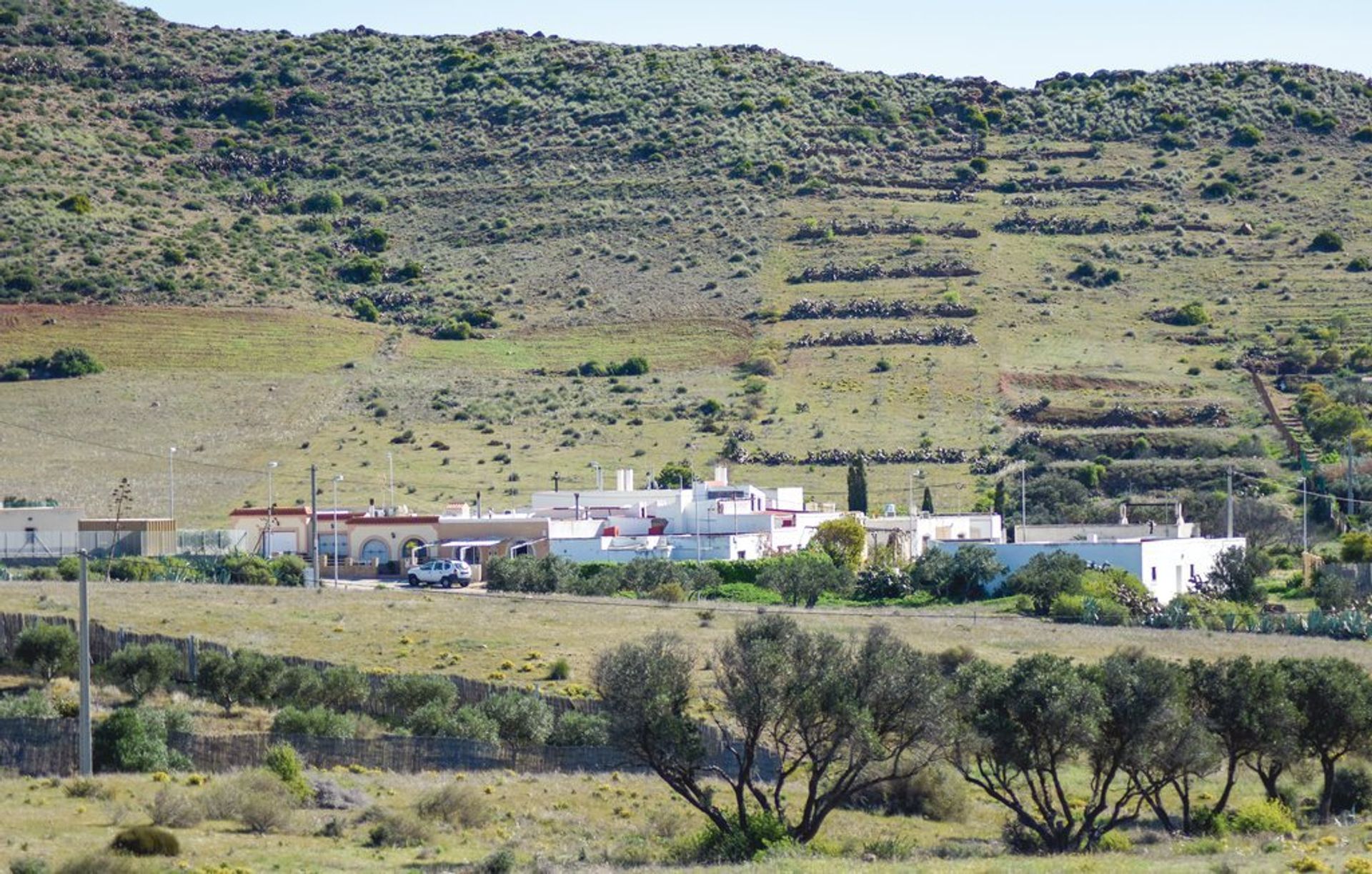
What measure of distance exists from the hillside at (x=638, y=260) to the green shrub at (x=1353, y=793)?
4511 centimetres

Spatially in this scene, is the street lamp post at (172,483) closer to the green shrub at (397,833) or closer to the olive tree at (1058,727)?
the green shrub at (397,833)

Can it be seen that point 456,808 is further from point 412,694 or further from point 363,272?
point 363,272

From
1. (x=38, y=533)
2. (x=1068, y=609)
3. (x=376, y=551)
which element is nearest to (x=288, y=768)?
(x=1068, y=609)

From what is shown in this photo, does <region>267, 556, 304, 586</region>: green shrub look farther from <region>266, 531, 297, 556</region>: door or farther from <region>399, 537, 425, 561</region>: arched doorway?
<region>266, 531, 297, 556</region>: door

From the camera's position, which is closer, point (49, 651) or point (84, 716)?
point (84, 716)

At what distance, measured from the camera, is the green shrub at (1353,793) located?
41.1 m

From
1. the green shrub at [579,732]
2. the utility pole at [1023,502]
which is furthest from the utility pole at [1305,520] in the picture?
the green shrub at [579,732]

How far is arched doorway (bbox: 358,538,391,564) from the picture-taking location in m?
75.1

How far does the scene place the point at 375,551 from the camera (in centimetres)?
7531

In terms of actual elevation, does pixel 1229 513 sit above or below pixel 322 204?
below

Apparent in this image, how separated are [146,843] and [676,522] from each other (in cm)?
4659

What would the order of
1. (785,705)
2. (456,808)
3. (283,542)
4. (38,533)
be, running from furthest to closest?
(283,542)
(38,533)
(456,808)
(785,705)

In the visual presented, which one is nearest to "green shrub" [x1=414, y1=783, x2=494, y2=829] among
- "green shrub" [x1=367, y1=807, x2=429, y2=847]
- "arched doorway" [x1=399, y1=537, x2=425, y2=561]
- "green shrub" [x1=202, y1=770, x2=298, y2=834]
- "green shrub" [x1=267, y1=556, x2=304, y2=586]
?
"green shrub" [x1=367, y1=807, x2=429, y2=847]

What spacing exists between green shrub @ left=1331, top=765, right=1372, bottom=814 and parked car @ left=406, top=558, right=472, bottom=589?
33272 mm
